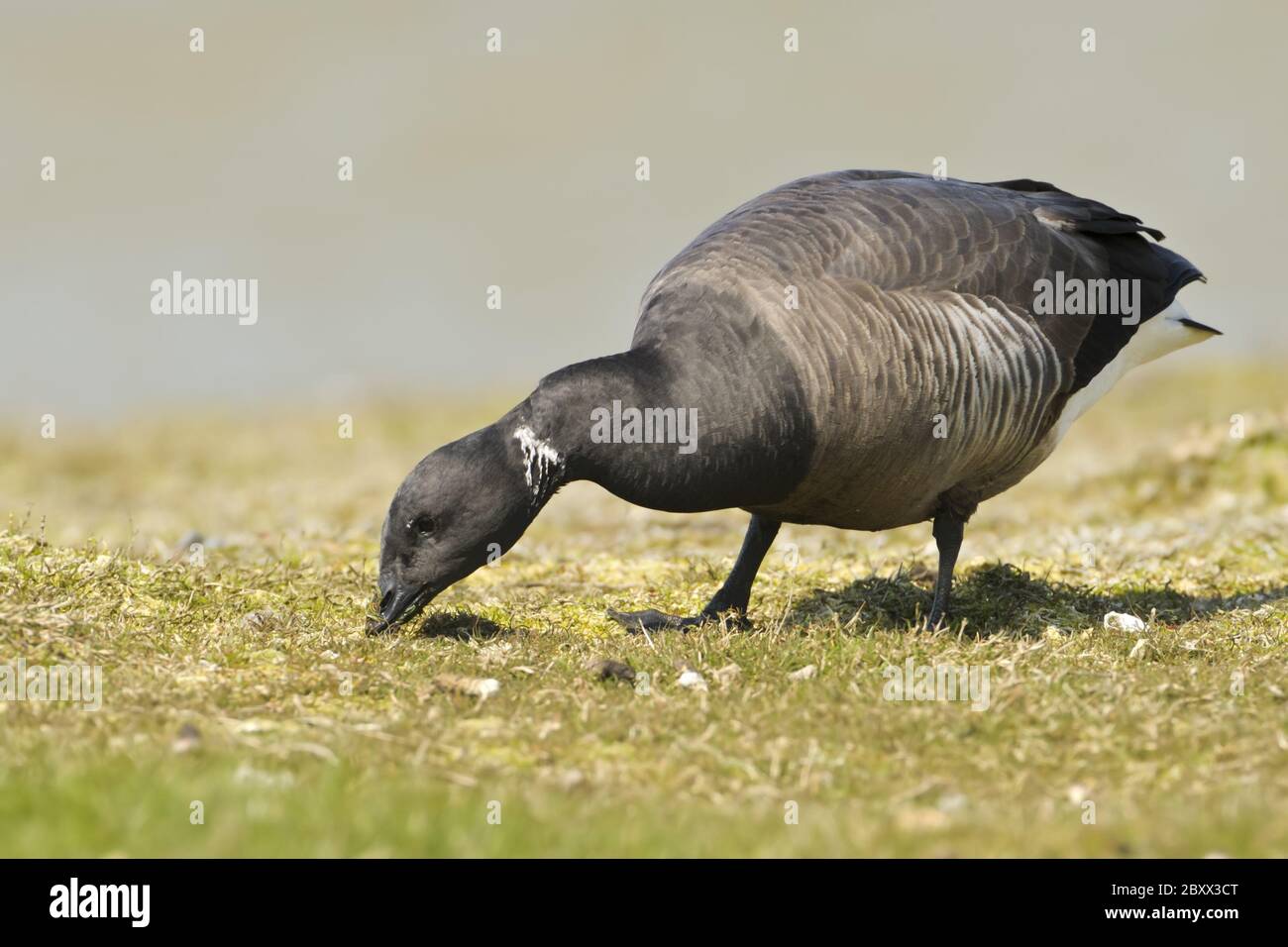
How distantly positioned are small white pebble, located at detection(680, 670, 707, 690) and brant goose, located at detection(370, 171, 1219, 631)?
946 mm

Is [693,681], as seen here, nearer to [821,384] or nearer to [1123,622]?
[821,384]

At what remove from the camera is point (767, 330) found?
25.5ft

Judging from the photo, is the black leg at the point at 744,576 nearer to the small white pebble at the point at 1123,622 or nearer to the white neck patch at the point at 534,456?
the white neck patch at the point at 534,456

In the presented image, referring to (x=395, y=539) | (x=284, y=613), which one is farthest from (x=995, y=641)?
(x=284, y=613)

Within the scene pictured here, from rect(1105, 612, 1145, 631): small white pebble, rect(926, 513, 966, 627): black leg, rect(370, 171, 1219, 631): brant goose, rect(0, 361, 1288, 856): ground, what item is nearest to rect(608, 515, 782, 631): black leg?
rect(370, 171, 1219, 631): brant goose

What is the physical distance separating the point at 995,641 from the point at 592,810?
3.11m

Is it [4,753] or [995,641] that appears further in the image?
[995,641]

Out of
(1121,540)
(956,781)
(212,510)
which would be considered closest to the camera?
(956,781)

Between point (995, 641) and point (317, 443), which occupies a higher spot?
point (317, 443)

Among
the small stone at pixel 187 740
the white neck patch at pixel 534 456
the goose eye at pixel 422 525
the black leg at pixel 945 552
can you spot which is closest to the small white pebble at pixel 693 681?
the white neck patch at pixel 534 456

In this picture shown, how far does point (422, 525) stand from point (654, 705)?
1559 millimetres

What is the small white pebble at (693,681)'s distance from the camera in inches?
280
